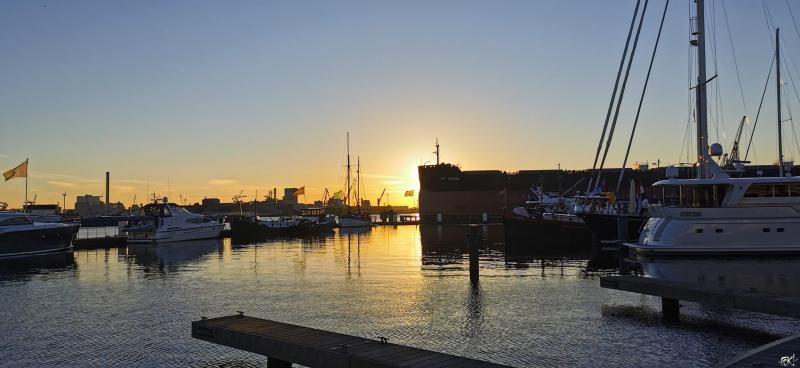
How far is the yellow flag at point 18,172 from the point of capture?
52.3 m

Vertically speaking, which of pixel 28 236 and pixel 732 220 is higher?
pixel 732 220

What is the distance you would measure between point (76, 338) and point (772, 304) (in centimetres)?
1361

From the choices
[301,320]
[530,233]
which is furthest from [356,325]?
[530,233]

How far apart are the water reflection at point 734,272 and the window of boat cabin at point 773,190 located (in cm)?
316

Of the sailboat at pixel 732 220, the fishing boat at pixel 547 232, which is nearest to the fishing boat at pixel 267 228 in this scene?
the fishing boat at pixel 547 232

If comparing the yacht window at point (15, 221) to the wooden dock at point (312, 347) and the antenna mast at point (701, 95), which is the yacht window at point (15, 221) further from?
the antenna mast at point (701, 95)

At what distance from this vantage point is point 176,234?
52094 mm

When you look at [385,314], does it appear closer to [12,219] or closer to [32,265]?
[32,265]

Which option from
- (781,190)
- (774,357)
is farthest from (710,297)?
(781,190)

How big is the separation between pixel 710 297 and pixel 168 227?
4610 centimetres

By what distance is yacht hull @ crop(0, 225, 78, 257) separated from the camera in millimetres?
36484

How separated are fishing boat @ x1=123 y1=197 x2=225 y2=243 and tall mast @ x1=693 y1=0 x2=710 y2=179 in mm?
39088

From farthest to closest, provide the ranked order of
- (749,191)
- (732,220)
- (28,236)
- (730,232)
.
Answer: (28,236)
(749,191)
(732,220)
(730,232)

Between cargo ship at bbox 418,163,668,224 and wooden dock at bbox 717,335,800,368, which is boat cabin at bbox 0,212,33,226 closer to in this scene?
wooden dock at bbox 717,335,800,368
